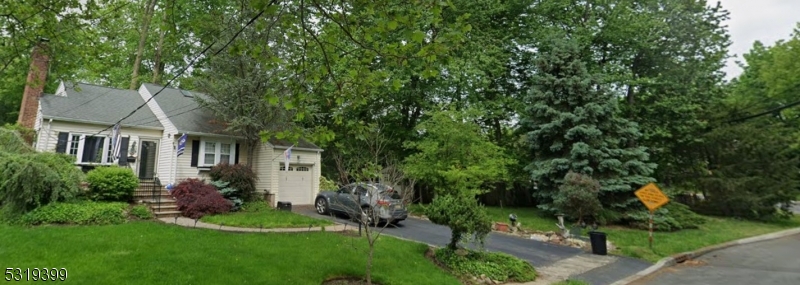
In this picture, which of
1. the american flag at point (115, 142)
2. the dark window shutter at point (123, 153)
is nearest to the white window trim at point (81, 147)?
the dark window shutter at point (123, 153)

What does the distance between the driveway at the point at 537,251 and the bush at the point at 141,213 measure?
568 centimetres

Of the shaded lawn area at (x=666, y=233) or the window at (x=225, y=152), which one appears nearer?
the shaded lawn area at (x=666, y=233)

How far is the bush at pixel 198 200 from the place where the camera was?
1194 centimetres

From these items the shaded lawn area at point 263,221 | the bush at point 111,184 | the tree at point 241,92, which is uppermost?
the tree at point 241,92

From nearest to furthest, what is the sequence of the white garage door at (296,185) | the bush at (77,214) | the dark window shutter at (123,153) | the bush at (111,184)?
the bush at (77,214) → the bush at (111,184) → the dark window shutter at (123,153) → the white garage door at (296,185)

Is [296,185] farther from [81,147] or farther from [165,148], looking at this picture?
[81,147]

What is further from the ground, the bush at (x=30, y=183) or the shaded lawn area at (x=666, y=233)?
the bush at (x=30, y=183)

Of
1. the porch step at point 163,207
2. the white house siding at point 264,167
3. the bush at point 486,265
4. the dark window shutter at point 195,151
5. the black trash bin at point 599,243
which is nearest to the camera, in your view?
the bush at point 486,265

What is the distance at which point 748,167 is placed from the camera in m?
18.4

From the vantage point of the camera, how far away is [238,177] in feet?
47.1

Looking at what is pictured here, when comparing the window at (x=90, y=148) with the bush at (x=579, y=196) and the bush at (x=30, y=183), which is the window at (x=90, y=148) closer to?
the bush at (x=30, y=183)

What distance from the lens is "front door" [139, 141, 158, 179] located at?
49.5 feet

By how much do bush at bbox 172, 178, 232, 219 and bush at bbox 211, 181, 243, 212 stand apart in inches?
12.2

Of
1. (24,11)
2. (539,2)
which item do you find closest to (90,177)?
(24,11)
